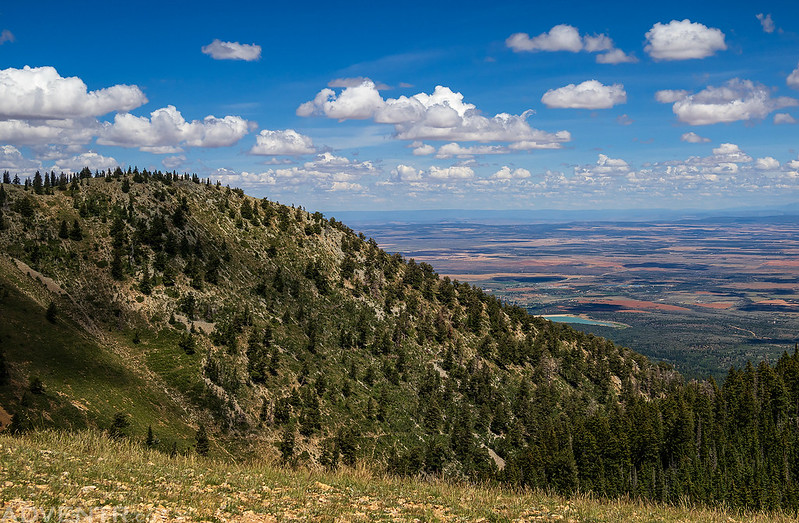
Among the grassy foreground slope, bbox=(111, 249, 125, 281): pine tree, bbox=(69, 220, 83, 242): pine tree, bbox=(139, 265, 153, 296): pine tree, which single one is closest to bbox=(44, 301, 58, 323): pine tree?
bbox=(111, 249, 125, 281): pine tree

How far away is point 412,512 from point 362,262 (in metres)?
124

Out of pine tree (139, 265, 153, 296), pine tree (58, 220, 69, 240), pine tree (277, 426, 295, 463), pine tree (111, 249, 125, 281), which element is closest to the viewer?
pine tree (277, 426, 295, 463)

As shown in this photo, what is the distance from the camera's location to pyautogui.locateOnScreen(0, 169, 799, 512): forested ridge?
70.2 m

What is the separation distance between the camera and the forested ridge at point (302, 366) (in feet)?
230

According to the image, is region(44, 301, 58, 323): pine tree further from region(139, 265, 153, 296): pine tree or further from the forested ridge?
region(139, 265, 153, 296): pine tree

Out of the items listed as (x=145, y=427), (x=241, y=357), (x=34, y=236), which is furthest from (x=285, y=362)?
(x=34, y=236)

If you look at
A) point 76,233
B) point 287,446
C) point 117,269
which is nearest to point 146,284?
point 117,269

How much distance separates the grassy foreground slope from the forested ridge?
93.0ft

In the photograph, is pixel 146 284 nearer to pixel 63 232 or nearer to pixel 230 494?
pixel 63 232

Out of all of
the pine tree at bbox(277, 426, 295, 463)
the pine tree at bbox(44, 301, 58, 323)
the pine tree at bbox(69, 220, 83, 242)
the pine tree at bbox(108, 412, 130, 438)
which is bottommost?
the pine tree at bbox(277, 426, 295, 463)

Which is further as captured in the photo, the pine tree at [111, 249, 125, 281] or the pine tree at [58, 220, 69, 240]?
the pine tree at [58, 220, 69, 240]

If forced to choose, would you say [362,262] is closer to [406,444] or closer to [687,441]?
[406,444]

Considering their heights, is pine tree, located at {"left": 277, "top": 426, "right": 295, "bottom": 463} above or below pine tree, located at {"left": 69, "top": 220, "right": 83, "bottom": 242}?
below

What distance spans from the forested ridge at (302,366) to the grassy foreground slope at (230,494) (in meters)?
28.4
